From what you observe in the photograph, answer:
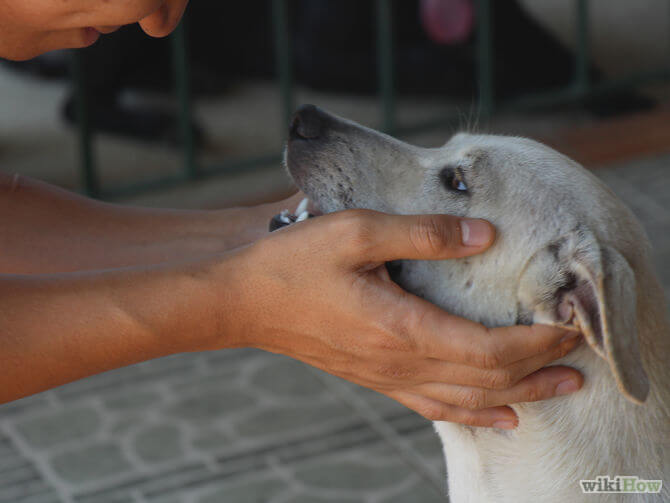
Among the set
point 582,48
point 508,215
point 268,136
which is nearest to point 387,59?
point 268,136

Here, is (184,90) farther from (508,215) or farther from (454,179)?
(508,215)

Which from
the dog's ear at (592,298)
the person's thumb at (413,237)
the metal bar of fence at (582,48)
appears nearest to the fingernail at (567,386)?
the dog's ear at (592,298)

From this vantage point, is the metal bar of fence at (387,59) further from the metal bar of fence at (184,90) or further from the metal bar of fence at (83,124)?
the metal bar of fence at (83,124)

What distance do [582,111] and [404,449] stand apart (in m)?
3.04

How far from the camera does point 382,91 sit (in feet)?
16.4

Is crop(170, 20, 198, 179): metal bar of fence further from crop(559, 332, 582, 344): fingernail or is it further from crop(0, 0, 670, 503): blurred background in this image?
crop(559, 332, 582, 344): fingernail

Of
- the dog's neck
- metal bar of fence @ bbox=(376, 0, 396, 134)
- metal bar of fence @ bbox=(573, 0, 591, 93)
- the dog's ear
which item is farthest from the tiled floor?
metal bar of fence @ bbox=(573, 0, 591, 93)

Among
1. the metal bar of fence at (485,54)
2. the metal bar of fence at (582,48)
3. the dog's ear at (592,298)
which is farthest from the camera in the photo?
the metal bar of fence at (582,48)

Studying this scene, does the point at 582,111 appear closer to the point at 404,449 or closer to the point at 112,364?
the point at 404,449

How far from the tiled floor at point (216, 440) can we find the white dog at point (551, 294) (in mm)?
1111

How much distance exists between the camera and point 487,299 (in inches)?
78.9

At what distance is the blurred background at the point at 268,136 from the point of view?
10.7 ft

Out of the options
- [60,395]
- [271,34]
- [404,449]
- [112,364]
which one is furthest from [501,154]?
[271,34]

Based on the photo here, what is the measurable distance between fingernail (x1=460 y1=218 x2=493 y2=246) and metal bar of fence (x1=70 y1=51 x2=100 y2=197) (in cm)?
266
